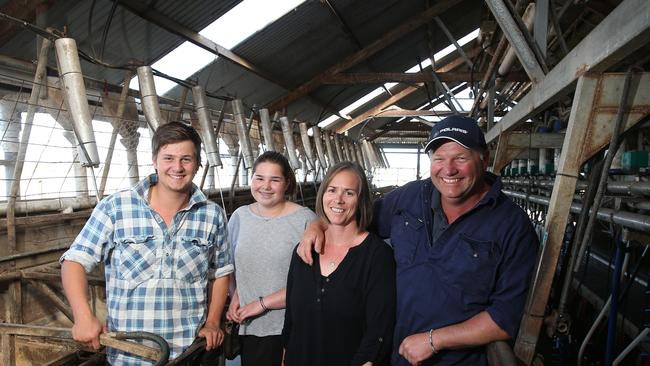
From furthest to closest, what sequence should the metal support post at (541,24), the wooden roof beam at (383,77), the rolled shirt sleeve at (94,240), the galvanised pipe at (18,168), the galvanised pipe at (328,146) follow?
the galvanised pipe at (328,146)
the wooden roof beam at (383,77)
the galvanised pipe at (18,168)
the metal support post at (541,24)
the rolled shirt sleeve at (94,240)

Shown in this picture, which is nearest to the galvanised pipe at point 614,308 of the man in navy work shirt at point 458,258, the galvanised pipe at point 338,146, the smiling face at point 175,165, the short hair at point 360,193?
the man in navy work shirt at point 458,258

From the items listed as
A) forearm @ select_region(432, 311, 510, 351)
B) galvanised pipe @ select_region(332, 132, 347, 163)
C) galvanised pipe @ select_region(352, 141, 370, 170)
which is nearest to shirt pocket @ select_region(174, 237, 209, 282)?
forearm @ select_region(432, 311, 510, 351)

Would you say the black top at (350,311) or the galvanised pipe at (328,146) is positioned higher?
the galvanised pipe at (328,146)

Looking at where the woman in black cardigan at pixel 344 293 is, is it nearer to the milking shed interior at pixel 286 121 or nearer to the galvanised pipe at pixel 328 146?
the milking shed interior at pixel 286 121

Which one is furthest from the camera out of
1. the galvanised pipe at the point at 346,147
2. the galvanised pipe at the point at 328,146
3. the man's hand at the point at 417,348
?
the galvanised pipe at the point at 346,147

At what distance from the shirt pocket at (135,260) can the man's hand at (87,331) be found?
0.16 m

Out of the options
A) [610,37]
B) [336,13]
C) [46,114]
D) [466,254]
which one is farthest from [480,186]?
[336,13]

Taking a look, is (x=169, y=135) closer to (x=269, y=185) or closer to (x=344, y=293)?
(x=269, y=185)

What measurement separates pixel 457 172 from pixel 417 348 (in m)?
0.57

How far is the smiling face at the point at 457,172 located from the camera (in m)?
1.33

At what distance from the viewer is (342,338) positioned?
1.35 meters

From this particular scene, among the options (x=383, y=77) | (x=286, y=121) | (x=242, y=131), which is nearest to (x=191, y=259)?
(x=242, y=131)

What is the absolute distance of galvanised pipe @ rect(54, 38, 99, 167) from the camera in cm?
206

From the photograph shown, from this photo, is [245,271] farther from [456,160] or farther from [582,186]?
[582,186]
